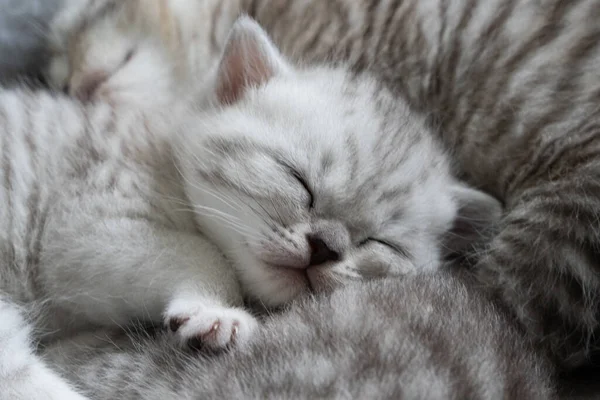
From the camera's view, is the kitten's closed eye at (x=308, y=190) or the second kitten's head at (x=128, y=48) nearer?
the kitten's closed eye at (x=308, y=190)

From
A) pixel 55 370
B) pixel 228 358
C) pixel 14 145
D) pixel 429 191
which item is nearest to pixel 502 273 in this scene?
pixel 429 191

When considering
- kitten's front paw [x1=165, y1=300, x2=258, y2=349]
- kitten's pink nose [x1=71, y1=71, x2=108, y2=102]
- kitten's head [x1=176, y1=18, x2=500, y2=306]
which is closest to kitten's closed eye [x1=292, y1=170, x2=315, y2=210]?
kitten's head [x1=176, y1=18, x2=500, y2=306]

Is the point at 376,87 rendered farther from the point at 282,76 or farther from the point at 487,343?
the point at 487,343

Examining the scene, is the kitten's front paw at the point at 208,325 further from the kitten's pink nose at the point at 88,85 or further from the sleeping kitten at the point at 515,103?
the kitten's pink nose at the point at 88,85

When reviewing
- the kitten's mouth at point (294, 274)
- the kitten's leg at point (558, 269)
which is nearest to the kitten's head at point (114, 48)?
the kitten's mouth at point (294, 274)

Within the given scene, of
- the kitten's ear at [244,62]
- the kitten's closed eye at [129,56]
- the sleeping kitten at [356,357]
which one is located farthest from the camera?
the kitten's closed eye at [129,56]

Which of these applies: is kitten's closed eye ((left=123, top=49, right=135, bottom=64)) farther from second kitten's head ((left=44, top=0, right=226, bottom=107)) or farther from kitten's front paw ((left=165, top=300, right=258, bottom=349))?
kitten's front paw ((left=165, top=300, right=258, bottom=349))


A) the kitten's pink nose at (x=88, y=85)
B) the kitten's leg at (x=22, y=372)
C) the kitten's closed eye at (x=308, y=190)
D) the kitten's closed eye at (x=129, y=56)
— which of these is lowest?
the kitten's leg at (x=22, y=372)
